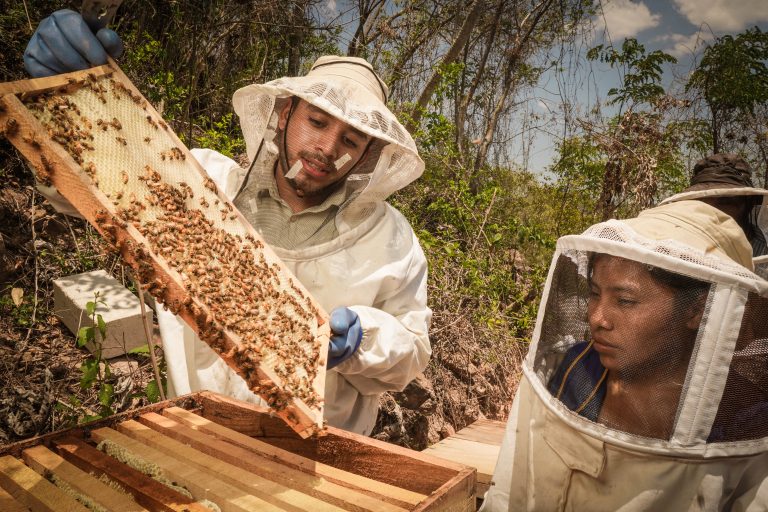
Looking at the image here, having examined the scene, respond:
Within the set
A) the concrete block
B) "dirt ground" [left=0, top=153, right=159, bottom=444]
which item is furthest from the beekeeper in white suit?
the concrete block

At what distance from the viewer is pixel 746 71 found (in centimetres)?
626

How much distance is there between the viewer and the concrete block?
144 inches

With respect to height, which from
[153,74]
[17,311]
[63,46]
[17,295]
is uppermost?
[153,74]

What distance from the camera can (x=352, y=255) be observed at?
7.06 ft

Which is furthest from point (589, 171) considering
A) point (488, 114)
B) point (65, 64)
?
point (65, 64)

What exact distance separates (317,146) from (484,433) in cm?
215

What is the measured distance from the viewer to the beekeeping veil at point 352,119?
2.02 meters

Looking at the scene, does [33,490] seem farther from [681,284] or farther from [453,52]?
[453,52]

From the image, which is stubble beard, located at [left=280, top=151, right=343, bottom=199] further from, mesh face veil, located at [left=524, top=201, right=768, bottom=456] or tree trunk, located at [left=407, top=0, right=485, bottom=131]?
tree trunk, located at [left=407, top=0, right=485, bottom=131]

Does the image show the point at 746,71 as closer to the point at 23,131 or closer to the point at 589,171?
the point at 589,171

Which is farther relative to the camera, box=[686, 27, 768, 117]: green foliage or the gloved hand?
box=[686, 27, 768, 117]: green foliage

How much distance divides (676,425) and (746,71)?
6.87m

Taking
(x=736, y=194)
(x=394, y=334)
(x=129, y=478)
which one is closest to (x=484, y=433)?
(x=394, y=334)

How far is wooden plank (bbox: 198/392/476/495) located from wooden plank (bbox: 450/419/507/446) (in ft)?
5.82
